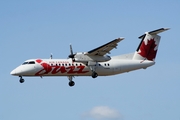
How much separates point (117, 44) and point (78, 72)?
354cm

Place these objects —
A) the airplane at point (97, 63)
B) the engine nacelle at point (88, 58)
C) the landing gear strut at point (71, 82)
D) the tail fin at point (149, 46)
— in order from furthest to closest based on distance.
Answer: the tail fin at point (149, 46)
the landing gear strut at point (71, 82)
the engine nacelle at point (88, 58)
the airplane at point (97, 63)

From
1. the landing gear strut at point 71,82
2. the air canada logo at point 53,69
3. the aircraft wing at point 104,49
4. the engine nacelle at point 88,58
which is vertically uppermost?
the aircraft wing at point 104,49

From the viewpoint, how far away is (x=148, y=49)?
37406mm

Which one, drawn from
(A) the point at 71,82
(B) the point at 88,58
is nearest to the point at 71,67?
(B) the point at 88,58

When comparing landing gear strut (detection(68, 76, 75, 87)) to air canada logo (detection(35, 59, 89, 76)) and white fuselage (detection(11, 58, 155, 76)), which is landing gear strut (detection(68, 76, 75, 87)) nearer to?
white fuselage (detection(11, 58, 155, 76))

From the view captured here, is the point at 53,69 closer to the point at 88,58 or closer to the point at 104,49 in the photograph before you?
the point at 88,58

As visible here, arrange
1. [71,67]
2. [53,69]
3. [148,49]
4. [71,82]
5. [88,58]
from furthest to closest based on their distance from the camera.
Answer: [148,49] < [71,82] < [88,58] < [71,67] < [53,69]

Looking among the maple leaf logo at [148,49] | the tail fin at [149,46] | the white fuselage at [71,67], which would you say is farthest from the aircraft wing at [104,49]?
the maple leaf logo at [148,49]

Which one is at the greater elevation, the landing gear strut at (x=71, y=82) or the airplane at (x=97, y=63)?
the airplane at (x=97, y=63)

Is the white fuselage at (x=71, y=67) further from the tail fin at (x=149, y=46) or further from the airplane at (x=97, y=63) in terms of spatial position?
the tail fin at (x=149, y=46)

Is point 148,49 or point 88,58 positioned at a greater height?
point 148,49

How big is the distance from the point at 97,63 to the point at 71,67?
2148mm

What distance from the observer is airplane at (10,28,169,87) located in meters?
33.6

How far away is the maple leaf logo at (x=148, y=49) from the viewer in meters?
37.2
